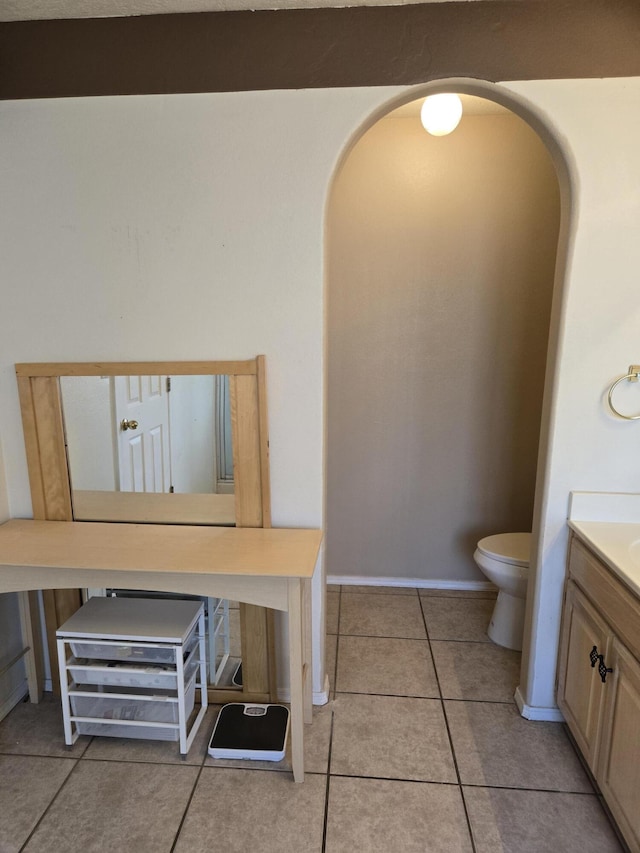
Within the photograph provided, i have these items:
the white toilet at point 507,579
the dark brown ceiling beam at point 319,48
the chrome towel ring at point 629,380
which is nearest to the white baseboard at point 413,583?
the white toilet at point 507,579

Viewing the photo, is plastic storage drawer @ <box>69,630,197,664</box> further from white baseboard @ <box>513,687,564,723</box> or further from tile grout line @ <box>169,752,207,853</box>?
white baseboard @ <box>513,687,564,723</box>

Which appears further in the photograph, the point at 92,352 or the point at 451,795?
the point at 92,352

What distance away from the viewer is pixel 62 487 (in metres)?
1.93

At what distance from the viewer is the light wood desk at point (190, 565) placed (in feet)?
5.09

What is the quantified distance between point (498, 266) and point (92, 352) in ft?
6.14

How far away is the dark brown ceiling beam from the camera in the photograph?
153 cm

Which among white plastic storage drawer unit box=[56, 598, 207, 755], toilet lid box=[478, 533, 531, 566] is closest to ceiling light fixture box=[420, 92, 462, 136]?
toilet lid box=[478, 533, 531, 566]

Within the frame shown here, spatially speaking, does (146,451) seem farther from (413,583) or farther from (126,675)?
(413,583)

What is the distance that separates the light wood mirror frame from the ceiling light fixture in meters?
1.22

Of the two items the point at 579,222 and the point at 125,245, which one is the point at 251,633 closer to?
the point at 125,245

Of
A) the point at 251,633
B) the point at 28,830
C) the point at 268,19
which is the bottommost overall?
the point at 28,830

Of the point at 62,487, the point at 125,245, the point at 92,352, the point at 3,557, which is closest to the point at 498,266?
the point at 125,245

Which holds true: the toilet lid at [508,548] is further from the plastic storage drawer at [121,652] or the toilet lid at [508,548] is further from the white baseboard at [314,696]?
the plastic storage drawer at [121,652]

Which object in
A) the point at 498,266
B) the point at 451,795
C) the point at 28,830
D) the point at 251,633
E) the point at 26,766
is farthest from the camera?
the point at 498,266
